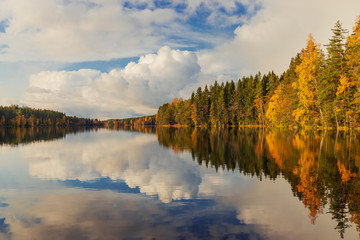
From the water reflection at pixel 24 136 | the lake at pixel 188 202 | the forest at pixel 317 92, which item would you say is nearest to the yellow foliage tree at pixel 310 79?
the forest at pixel 317 92

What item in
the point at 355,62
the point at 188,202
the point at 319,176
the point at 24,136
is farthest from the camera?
the point at 24,136

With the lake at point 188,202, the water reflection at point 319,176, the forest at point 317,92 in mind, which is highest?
the forest at point 317,92

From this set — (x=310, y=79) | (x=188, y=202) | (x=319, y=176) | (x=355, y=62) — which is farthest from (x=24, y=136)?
(x=355, y=62)

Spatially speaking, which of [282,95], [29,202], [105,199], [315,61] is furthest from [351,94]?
[29,202]

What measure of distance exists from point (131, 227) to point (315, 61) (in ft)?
166

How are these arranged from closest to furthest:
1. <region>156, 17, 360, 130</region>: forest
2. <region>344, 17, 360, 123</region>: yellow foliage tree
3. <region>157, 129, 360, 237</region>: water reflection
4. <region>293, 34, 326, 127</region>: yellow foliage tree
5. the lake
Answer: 1. the lake
2. <region>157, 129, 360, 237</region>: water reflection
3. <region>344, 17, 360, 123</region>: yellow foliage tree
4. <region>156, 17, 360, 130</region>: forest
5. <region>293, 34, 326, 127</region>: yellow foliage tree

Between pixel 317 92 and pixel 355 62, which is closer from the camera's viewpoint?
pixel 355 62

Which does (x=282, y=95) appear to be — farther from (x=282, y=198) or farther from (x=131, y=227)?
(x=131, y=227)

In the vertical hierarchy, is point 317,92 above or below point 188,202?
above

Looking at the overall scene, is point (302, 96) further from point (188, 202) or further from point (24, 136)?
Result: point (24, 136)

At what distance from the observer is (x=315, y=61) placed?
4559 cm

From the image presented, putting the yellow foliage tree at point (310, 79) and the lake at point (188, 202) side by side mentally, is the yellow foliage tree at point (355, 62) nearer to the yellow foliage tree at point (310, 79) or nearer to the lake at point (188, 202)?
the yellow foliage tree at point (310, 79)

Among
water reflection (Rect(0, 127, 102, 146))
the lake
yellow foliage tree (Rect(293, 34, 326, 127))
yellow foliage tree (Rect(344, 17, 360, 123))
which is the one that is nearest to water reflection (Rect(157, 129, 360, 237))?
the lake

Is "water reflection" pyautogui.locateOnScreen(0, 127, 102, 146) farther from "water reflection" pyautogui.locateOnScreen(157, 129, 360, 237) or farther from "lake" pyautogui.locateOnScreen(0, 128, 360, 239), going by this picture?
"water reflection" pyautogui.locateOnScreen(157, 129, 360, 237)
